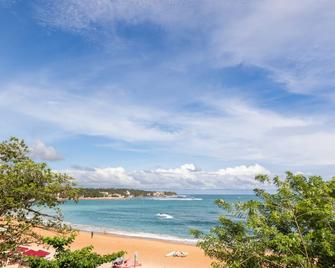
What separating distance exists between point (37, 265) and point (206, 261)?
23317 mm

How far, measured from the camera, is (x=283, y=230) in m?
9.32

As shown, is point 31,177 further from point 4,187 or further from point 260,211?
point 260,211

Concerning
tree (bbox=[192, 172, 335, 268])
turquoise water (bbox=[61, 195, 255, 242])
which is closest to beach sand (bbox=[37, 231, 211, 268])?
turquoise water (bbox=[61, 195, 255, 242])

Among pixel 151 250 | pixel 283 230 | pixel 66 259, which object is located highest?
pixel 283 230

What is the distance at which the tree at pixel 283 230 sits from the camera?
805cm

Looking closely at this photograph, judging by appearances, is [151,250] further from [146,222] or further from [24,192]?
[146,222]

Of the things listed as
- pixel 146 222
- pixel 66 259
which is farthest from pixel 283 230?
pixel 146 222

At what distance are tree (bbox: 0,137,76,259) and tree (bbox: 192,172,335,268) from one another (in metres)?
4.13

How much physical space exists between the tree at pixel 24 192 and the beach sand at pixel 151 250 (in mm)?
20170

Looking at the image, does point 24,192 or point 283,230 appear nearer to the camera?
point 24,192

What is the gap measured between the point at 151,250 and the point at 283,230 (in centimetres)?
2883

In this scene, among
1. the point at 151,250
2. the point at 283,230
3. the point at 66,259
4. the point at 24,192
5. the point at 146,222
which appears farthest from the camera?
the point at 146,222

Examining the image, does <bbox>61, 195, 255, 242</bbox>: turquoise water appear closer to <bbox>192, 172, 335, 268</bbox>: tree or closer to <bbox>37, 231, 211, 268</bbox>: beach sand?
<bbox>37, 231, 211, 268</bbox>: beach sand

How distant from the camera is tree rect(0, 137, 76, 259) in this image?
7.96 meters
